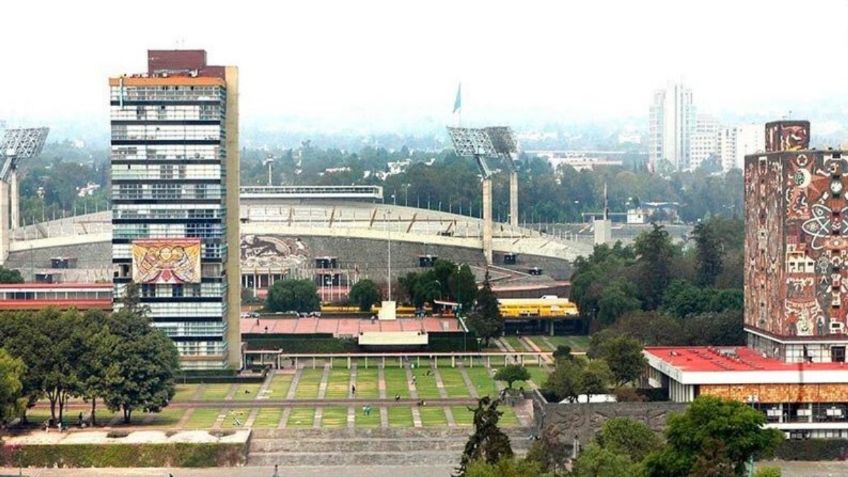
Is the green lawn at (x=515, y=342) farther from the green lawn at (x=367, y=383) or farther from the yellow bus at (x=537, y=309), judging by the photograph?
the green lawn at (x=367, y=383)

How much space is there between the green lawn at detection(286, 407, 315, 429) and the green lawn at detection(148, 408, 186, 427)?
3112 mm

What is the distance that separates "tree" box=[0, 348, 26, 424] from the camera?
2015 inches

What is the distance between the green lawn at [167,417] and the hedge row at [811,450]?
16.3 m

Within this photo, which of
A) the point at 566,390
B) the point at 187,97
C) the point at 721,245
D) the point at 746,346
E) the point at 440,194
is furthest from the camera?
the point at 440,194

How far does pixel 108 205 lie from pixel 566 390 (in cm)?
8846

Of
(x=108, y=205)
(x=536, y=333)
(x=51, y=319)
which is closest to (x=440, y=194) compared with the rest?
(x=108, y=205)

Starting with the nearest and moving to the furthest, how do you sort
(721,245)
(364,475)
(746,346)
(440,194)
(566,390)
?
(364,475), (566,390), (746,346), (721,245), (440,194)

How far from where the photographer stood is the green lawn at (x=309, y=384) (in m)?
62.0

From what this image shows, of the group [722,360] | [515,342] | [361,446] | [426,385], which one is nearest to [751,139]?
[515,342]

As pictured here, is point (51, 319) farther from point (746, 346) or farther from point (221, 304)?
point (746, 346)

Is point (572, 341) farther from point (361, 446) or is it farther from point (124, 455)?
point (124, 455)

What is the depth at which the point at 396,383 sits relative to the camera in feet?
213

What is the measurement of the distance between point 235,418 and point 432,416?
17.8 ft

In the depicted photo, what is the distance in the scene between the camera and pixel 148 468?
5116 cm
